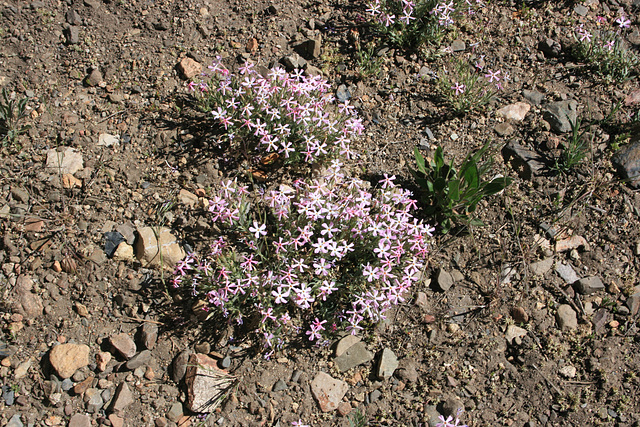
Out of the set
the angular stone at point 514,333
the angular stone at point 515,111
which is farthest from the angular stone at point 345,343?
the angular stone at point 515,111

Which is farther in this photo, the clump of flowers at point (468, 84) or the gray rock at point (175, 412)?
the clump of flowers at point (468, 84)

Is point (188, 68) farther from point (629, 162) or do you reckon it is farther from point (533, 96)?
point (629, 162)

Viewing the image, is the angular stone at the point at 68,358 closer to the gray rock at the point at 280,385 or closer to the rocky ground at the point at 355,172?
the rocky ground at the point at 355,172

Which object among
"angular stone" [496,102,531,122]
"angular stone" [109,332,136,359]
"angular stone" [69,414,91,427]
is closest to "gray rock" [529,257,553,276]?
"angular stone" [496,102,531,122]

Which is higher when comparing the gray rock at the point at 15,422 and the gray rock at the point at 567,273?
the gray rock at the point at 567,273

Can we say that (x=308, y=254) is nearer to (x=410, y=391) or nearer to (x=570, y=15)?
(x=410, y=391)

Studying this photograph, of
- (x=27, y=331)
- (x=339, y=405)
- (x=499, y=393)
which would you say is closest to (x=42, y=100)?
(x=27, y=331)

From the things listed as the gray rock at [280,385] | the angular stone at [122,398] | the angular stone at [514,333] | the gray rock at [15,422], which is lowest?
the gray rock at [15,422]
